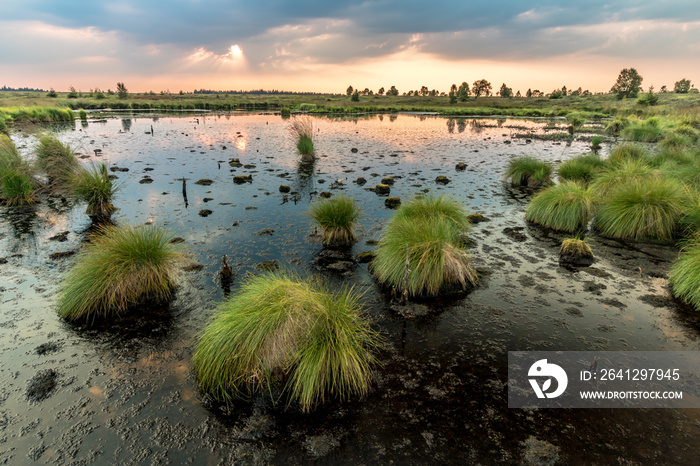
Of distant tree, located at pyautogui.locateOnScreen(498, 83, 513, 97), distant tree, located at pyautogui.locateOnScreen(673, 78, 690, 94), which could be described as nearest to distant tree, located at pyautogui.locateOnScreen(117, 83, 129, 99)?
distant tree, located at pyautogui.locateOnScreen(498, 83, 513, 97)

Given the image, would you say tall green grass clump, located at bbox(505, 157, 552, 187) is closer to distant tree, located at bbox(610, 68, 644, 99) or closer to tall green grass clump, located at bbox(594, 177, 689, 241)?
tall green grass clump, located at bbox(594, 177, 689, 241)

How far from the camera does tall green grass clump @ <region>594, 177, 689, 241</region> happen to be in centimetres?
1312

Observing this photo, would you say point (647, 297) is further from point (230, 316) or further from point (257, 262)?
point (257, 262)

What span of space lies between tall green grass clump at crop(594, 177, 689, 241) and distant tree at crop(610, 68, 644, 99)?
475 ft

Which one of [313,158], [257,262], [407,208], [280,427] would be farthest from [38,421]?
[313,158]

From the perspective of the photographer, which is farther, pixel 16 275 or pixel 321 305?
pixel 16 275

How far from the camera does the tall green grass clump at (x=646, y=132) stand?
1323 inches

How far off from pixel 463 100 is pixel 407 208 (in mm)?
160868

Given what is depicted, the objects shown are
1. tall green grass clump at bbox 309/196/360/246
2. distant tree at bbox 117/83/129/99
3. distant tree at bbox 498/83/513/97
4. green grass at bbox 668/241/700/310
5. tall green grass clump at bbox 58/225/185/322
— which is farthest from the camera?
distant tree at bbox 498/83/513/97

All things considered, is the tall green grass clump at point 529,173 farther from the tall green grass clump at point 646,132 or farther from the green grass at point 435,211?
the tall green grass clump at point 646,132

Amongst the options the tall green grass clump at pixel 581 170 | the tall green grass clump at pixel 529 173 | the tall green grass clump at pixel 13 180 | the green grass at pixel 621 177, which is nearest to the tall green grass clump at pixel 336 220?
the green grass at pixel 621 177

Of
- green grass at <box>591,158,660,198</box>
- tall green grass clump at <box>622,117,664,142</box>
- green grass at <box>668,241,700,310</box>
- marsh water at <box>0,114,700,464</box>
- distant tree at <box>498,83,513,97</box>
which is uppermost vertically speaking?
distant tree at <box>498,83,513,97</box>

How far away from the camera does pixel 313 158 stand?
3144 cm

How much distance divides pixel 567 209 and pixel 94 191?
908 inches
